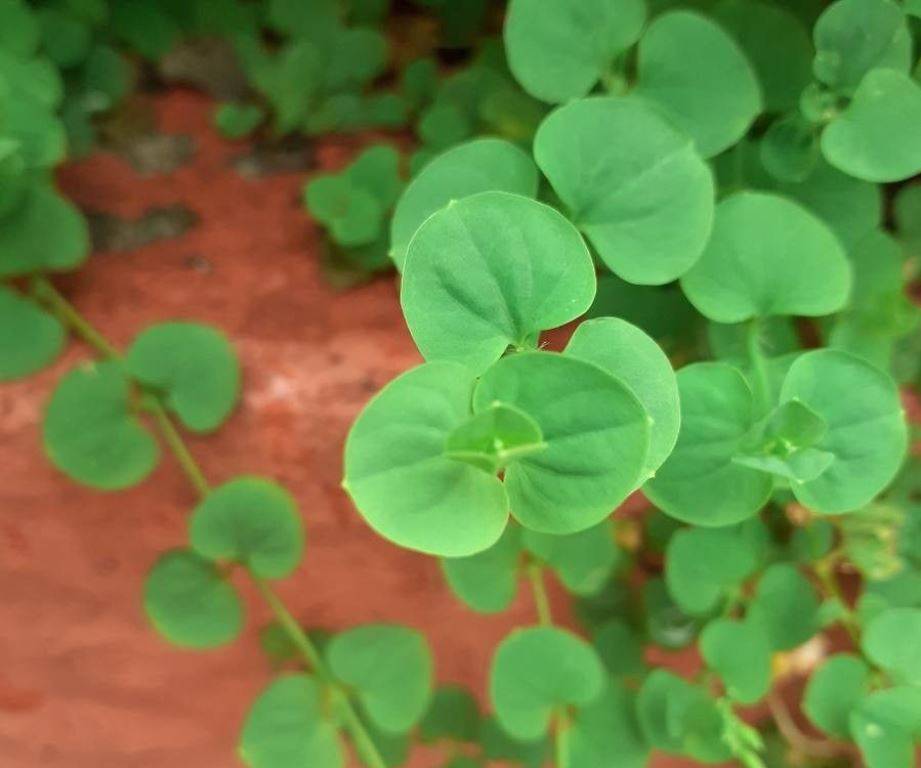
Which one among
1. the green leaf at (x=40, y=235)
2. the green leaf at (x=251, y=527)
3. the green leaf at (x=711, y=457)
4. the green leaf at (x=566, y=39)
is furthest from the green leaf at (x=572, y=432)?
the green leaf at (x=40, y=235)

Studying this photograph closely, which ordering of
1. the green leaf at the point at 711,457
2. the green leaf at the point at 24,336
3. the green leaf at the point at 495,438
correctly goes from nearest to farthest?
the green leaf at the point at 495,438, the green leaf at the point at 711,457, the green leaf at the point at 24,336

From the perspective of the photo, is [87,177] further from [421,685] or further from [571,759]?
[571,759]

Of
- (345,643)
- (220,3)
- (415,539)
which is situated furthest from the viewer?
(220,3)

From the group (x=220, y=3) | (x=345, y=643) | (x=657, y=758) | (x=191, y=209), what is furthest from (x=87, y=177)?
(x=657, y=758)

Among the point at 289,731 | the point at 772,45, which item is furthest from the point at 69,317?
the point at 772,45

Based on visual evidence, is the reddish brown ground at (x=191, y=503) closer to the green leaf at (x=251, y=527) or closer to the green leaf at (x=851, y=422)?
the green leaf at (x=251, y=527)

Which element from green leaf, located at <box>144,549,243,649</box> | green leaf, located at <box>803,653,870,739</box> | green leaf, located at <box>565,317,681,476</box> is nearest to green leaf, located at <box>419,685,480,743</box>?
green leaf, located at <box>144,549,243,649</box>

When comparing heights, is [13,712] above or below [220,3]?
below

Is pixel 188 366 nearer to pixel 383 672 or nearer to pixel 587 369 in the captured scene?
pixel 383 672
